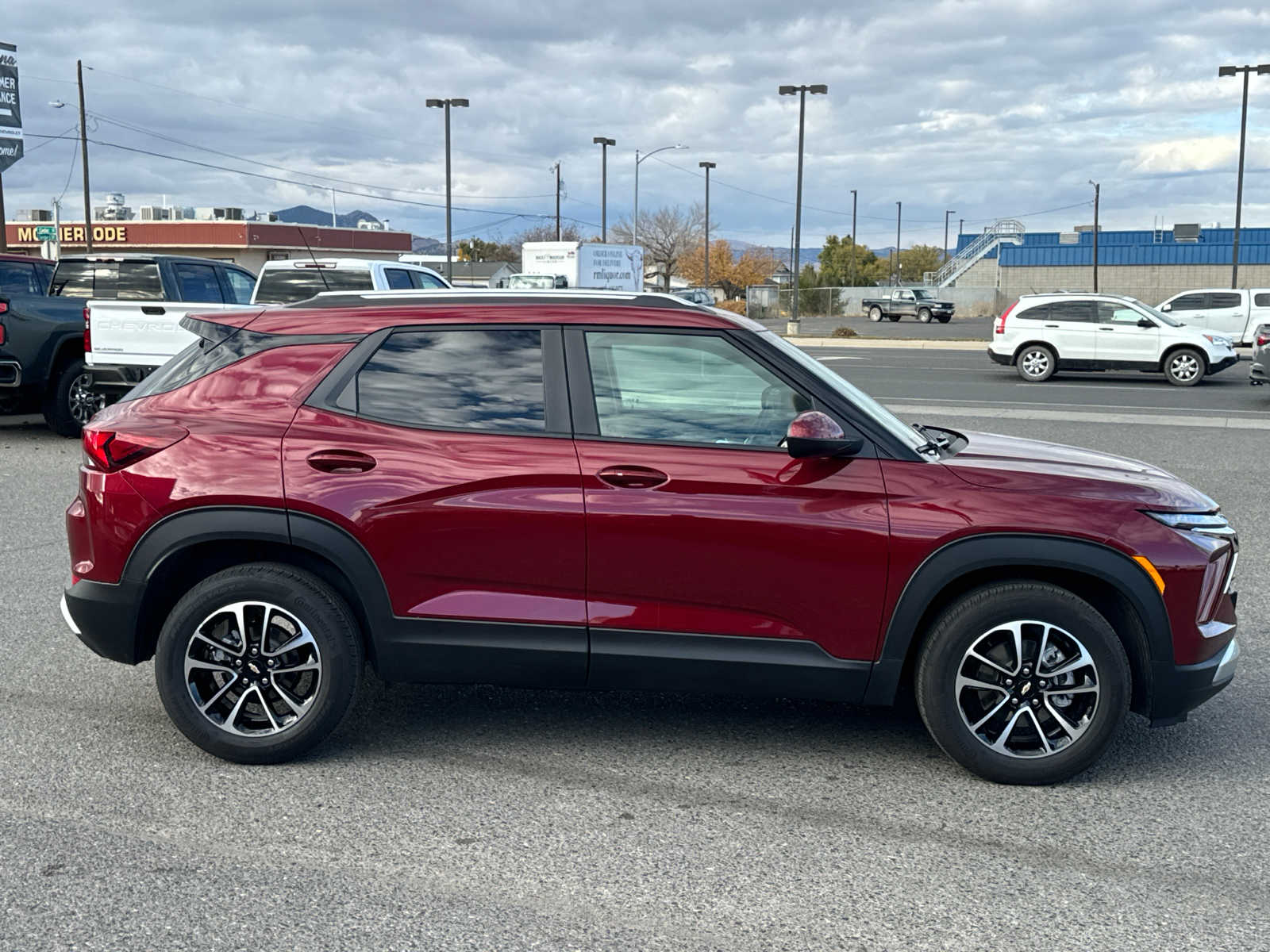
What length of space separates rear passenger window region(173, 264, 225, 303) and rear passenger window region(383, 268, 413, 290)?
1.97 m

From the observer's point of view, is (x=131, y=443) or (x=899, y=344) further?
(x=899, y=344)

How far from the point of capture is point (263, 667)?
459 cm

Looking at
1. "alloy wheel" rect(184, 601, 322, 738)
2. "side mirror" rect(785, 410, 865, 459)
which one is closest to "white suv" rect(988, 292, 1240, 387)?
"side mirror" rect(785, 410, 865, 459)

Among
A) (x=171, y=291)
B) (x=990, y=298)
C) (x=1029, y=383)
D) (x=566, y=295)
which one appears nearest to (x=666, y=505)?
(x=566, y=295)

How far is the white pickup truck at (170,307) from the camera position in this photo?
12703mm

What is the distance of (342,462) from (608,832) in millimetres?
1613

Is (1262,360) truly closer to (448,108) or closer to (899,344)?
(899,344)

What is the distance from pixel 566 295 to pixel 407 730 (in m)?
1.83

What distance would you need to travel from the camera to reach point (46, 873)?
375cm

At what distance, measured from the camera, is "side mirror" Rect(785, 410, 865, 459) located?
4258 millimetres

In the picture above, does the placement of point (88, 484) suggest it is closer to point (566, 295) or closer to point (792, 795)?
point (566, 295)

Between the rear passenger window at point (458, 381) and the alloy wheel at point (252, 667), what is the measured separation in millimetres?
838

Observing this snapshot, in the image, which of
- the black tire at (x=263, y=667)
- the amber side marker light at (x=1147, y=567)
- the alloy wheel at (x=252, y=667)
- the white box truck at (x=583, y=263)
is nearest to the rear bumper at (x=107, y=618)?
the black tire at (x=263, y=667)

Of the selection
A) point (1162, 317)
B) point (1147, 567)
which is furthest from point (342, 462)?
point (1162, 317)
